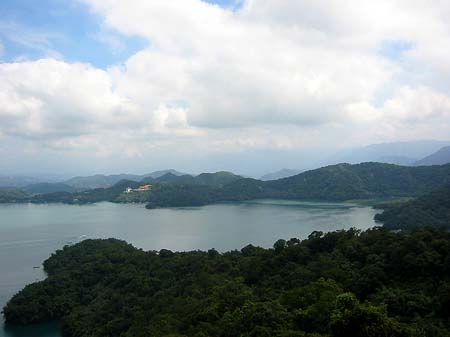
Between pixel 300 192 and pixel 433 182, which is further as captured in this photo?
pixel 300 192

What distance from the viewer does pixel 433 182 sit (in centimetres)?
9550

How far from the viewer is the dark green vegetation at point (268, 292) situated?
42.0 ft

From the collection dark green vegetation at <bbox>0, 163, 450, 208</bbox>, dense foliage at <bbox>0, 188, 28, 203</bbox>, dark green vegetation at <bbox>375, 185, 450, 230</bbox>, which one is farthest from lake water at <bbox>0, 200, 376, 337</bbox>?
dense foliage at <bbox>0, 188, 28, 203</bbox>

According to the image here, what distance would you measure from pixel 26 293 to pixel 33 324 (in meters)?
2.30

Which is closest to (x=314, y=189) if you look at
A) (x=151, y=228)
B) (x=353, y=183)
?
(x=353, y=183)

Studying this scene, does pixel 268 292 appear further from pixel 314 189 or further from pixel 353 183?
pixel 353 183

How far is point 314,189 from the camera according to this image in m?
110

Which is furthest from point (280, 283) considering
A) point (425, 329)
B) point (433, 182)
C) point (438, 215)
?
point (433, 182)

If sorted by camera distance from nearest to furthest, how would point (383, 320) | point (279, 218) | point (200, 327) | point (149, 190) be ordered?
1. point (383, 320)
2. point (200, 327)
3. point (279, 218)
4. point (149, 190)

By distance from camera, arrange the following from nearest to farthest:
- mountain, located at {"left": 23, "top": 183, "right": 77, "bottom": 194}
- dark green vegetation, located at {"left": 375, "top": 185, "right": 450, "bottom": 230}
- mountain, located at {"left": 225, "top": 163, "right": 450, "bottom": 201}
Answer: dark green vegetation, located at {"left": 375, "top": 185, "right": 450, "bottom": 230} < mountain, located at {"left": 225, "top": 163, "right": 450, "bottom": 201} < mountain, located at {"left": 23, "top": 183, "right": 77, "bottom": 194}

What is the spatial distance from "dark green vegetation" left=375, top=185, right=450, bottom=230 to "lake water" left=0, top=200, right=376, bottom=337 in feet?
11.4

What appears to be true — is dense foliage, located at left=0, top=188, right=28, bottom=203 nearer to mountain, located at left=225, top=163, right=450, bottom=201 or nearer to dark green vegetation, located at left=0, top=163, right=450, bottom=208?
dark green vegetation, located at left=0, top=163, right=450, bottom=208

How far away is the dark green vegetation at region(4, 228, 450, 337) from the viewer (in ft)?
42.0

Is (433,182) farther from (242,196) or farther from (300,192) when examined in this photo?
(242,196)
